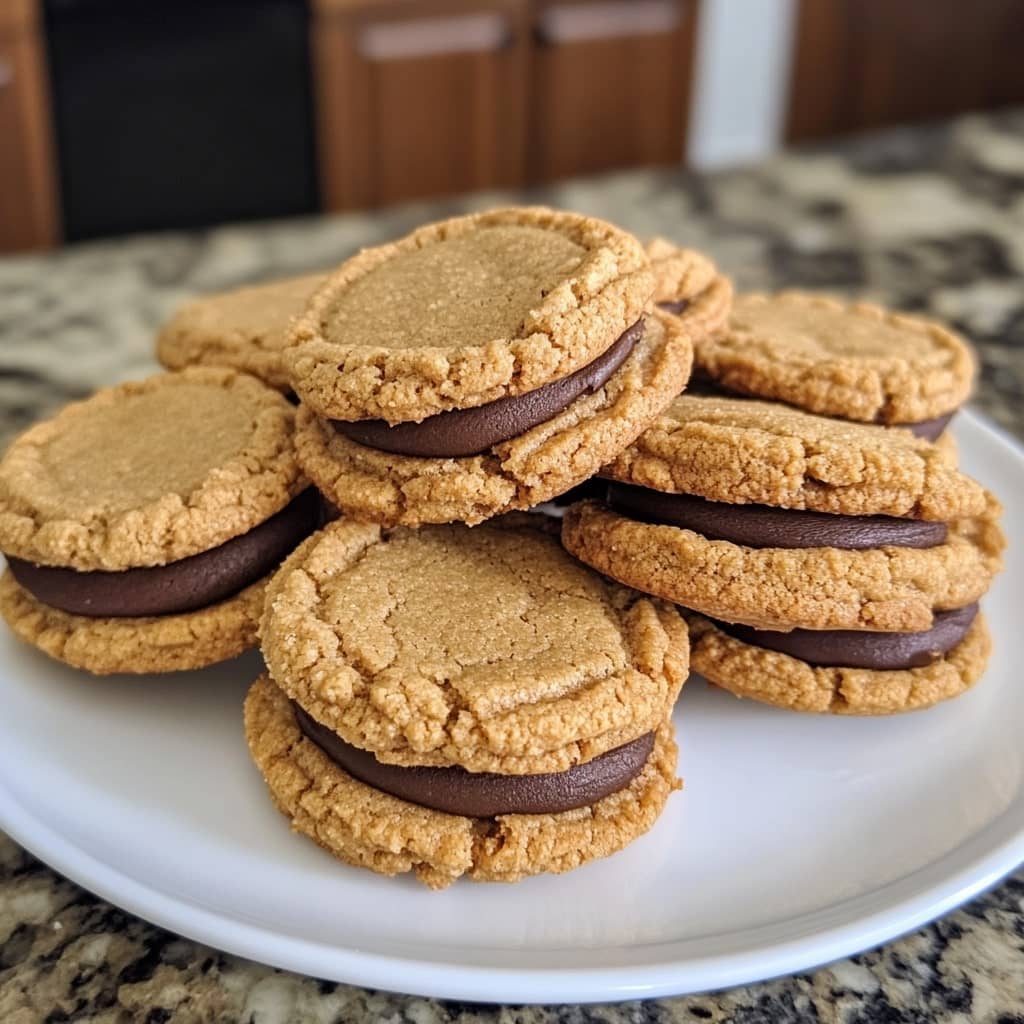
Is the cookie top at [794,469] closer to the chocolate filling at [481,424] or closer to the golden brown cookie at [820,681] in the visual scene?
the chocolate filling at [481,424]

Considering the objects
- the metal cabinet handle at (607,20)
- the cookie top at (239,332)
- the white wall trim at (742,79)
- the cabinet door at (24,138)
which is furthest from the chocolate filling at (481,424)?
the white wall trim at (742,79)

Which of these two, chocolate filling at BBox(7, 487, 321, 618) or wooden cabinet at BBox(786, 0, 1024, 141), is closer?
chocolate filling at BBox(7, 487, 321, 618)

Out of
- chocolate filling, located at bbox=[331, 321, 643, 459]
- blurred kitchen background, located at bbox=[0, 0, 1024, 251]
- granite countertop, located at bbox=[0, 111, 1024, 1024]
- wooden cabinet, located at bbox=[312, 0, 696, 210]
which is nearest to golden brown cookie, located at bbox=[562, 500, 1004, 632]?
chocolate filling, located at bbox=[331, 321, 643, 459]

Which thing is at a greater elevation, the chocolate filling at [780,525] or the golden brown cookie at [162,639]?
the chocolate filling at [780,525]

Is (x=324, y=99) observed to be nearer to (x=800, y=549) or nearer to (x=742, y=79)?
(x=742, y=79)

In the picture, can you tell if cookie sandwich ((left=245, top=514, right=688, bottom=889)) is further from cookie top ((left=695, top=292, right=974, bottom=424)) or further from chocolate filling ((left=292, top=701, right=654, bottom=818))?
cookie top ((left=695, top=292, right=974, bottom=424))

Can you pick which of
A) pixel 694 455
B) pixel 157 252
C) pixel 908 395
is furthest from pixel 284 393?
pixel 157 252
